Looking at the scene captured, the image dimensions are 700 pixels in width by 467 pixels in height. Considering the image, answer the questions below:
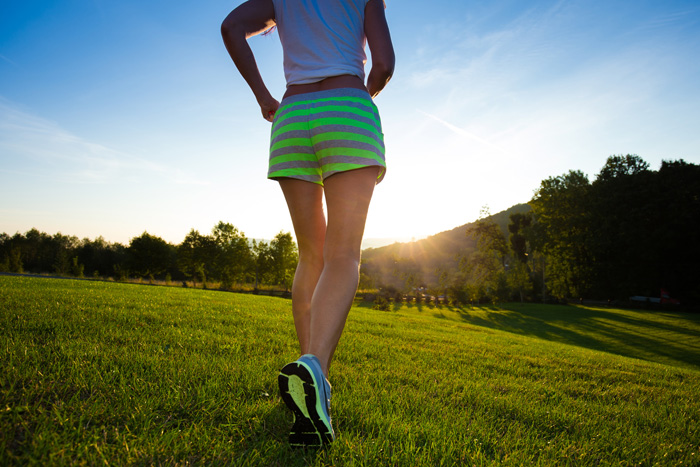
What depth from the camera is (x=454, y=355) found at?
13.5 ft

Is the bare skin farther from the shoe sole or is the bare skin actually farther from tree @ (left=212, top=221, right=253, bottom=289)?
tree @ (left=212, top=221, right=253, bottom=289)

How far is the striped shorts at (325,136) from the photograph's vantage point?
164cm

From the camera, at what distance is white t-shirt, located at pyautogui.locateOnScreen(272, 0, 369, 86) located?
1.83 metres

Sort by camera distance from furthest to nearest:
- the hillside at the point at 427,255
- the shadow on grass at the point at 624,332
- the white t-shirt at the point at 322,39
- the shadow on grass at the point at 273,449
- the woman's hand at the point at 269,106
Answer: the hillside at the point at 427,255 < the shadow on grass at the point at 624,332 < the woman's hand at the point at 269,106 < the white t-shirt at the point at 322,39 < the shadow on grass at the point at 273,449

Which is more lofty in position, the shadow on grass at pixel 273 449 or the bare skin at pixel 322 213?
the bare skin at pixel 322 213

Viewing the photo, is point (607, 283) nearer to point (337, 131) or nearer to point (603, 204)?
point (603, 204)

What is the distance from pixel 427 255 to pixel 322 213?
187ft

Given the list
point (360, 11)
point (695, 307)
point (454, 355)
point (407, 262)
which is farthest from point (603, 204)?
point (360, 11)

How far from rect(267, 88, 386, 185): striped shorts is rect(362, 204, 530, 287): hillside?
110 ft

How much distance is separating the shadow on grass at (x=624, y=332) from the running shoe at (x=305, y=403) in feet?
47.9

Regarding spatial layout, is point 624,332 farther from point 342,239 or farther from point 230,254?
point 230,254

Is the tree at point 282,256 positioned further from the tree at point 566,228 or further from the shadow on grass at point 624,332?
the tree at point 566,228

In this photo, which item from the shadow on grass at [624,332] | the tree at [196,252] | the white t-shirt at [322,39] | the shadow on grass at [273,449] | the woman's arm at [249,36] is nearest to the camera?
the shadow on grass at [273,449]

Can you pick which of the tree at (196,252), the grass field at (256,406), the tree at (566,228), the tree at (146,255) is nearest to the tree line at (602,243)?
the tree at (566,228)
